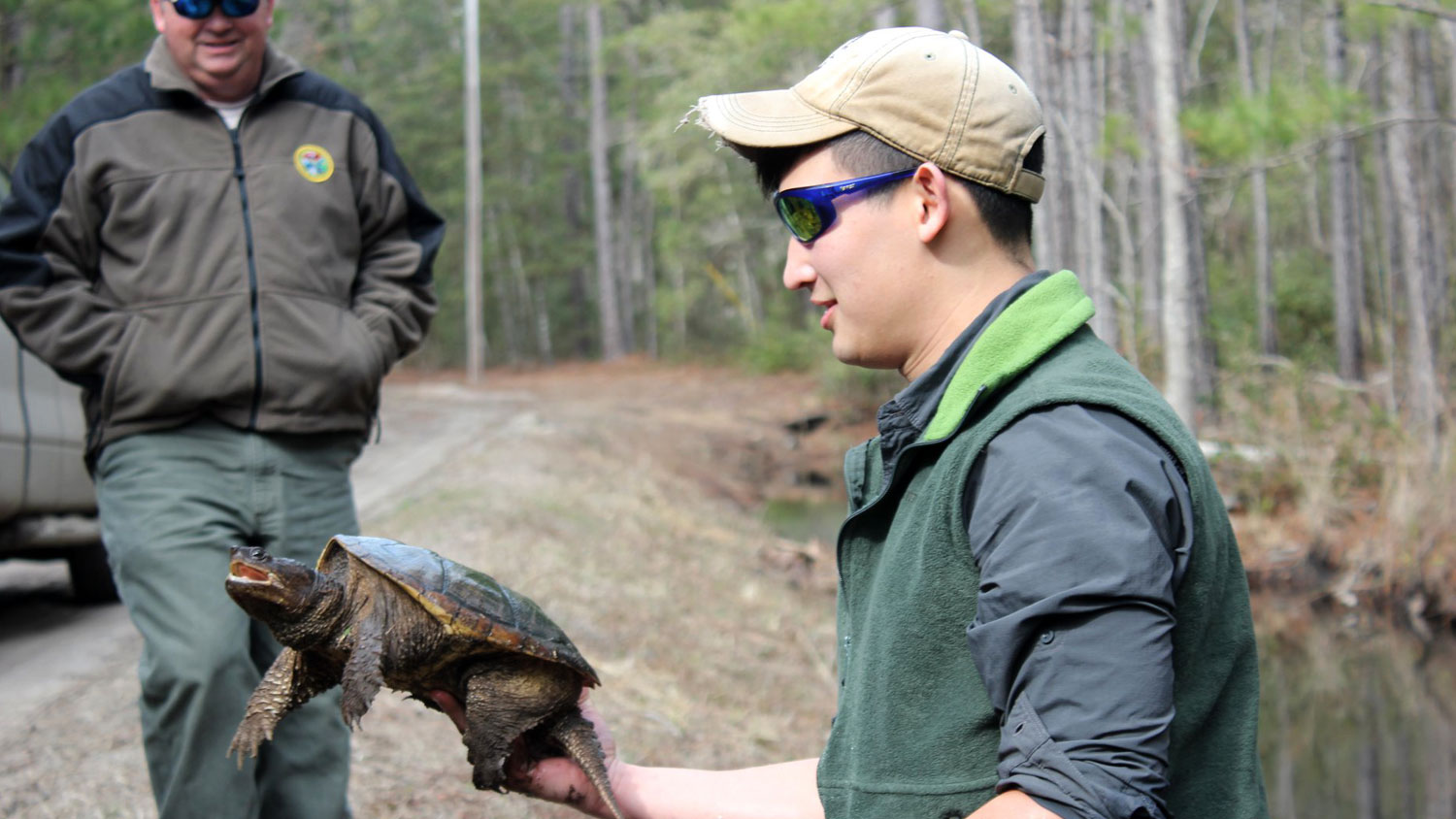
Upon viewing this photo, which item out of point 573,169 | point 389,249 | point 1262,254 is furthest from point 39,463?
point 573,169

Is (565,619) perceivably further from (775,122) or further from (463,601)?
(775,122)

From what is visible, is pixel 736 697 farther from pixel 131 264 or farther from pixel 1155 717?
pixel 1155 717

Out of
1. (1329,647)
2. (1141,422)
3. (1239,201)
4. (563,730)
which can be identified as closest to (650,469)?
(1329,647)

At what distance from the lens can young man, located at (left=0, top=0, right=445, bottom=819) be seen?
330 cm

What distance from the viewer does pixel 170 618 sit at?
125 inches

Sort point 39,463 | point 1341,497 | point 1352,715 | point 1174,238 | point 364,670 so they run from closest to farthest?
point 364,670, point 39,463, point 1352,715, point 1174,238, point 1341,497

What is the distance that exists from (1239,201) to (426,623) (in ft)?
120

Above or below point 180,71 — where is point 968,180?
below

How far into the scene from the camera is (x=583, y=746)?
2350 mm

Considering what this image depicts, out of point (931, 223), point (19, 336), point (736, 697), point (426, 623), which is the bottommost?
point (736, 697)

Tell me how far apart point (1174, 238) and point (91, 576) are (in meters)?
7.80

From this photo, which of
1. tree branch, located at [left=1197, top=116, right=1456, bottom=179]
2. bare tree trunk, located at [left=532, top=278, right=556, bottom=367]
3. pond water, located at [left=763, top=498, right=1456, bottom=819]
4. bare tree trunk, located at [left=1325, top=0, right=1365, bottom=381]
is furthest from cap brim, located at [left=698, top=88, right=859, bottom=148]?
bare tree trunk, located at [left=532, top=278, right=556, bottom=367]

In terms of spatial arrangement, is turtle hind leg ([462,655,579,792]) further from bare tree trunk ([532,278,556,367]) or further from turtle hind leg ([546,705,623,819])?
bare tree trunk ([532,278,556,367])

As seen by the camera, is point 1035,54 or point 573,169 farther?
point 573,169
